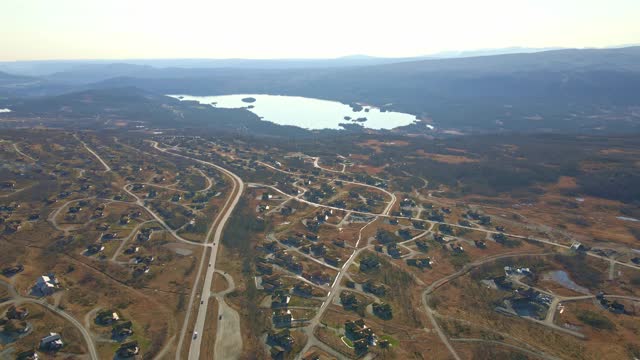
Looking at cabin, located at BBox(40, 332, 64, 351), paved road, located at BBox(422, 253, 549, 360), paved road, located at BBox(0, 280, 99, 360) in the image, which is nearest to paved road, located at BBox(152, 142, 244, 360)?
paved road, located at BBox(0, 280, 99, 360)

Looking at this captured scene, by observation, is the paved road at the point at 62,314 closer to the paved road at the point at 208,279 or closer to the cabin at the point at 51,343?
the cabin at the point at 51,343

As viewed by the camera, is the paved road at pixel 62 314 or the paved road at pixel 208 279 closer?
the paved road at pixel 62 314

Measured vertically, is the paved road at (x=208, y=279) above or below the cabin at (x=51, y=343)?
below

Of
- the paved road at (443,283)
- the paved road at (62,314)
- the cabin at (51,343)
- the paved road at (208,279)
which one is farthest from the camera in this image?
the paved road at (443,283)

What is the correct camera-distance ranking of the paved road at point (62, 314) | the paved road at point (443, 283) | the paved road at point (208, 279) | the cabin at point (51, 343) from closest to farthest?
the cabin at point (51, 343) → the paved road at point (62, 314) → the paved road at point (208, 279) → the paved road at point (443, 283)

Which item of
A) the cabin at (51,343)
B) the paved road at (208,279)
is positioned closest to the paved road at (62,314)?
the cabin at (51,343)

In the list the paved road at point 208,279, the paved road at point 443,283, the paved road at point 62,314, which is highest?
the paved road at point 62,314

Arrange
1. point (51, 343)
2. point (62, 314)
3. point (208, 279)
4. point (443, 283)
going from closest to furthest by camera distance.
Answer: point (51, 343)
point (62, 314)
point (208, 279)
point (443, 283)

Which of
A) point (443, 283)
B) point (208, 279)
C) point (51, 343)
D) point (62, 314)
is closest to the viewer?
point (51, 343)

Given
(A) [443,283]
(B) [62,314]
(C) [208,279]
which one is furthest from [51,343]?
(A) [443,283]

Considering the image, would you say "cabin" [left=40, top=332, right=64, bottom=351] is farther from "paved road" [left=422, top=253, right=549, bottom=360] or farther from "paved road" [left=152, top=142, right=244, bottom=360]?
"paved road" [left=422, top=253, right=549, bottom=360]

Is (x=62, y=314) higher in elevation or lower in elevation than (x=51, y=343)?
lower

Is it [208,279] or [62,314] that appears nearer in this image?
[62,314]

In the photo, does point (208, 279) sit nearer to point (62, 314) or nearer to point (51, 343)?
point (62, 314)
